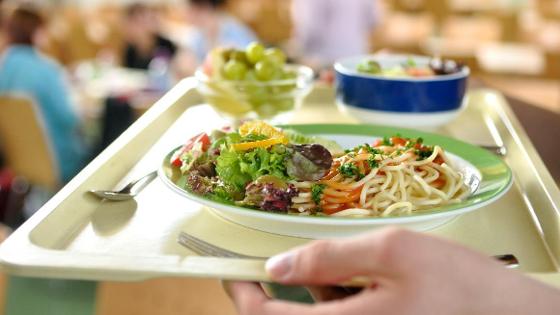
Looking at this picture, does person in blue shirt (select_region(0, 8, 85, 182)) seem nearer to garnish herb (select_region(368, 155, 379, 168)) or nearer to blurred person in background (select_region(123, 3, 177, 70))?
blurred person in background (select_region(123, 3, 177, 70))

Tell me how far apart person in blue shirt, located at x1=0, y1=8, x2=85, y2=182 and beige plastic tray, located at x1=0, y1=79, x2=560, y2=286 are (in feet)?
6.08

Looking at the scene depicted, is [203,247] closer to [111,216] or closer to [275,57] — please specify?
[111,216]

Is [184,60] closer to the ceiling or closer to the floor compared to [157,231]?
closer to the floor

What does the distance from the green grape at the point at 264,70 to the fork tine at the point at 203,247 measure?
59cm

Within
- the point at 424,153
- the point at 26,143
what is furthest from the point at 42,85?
the point at 424,153

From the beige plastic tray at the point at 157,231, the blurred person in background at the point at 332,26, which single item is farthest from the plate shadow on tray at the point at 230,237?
the blurred person in background at the point at 332,26

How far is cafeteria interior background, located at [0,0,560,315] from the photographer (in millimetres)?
1626

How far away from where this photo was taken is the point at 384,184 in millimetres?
820

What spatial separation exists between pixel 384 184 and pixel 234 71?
0.50 m

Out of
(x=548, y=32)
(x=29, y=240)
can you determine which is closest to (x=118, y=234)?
(x=29, y=240)

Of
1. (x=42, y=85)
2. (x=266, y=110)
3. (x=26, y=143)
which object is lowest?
(x=26, y=143)

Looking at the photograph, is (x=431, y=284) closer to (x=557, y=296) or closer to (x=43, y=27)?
(x=557, y=296)

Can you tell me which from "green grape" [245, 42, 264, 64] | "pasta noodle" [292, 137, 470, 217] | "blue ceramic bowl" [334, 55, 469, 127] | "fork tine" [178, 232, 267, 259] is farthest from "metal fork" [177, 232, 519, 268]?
"green grape" [245, 42, 264, 64]

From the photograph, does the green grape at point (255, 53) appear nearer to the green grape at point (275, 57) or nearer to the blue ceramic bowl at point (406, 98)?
the green grape at point (275, 57)
